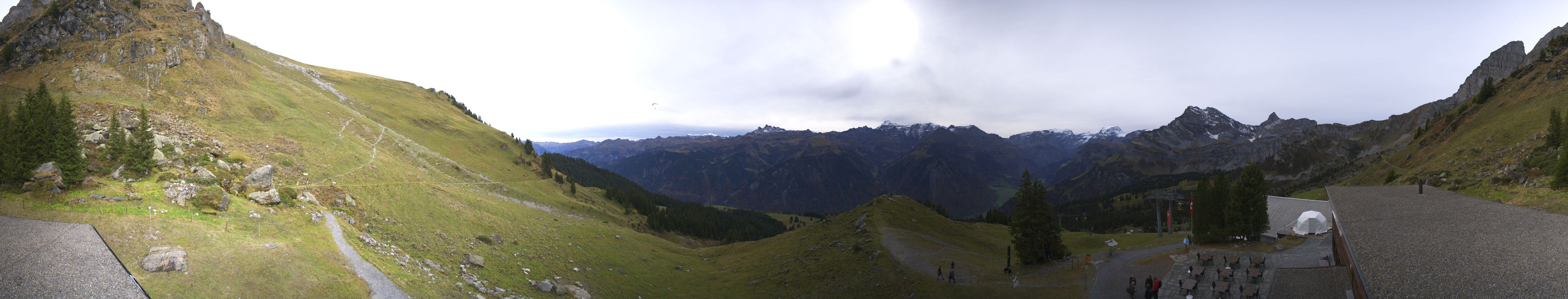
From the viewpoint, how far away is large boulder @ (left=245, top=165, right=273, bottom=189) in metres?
31.0

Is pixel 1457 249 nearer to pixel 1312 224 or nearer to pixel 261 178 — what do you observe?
pixel 1312 224

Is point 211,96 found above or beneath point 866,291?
above

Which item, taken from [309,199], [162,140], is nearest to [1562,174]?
[309,199]

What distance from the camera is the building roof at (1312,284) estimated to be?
25.4m

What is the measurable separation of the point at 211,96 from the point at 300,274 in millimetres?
41281

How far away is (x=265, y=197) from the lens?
28750 mm

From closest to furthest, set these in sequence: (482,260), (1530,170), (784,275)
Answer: (1530,170), (482,260), (784,275)

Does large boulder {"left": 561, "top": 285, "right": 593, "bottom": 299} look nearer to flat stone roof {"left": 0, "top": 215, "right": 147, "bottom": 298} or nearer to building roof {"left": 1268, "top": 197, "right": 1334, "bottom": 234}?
flat stone roof {"left": 0, "top": 215, "right": 147, "bottom": 298}

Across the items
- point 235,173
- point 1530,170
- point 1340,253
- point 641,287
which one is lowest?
point 641,287

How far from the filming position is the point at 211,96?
148 ft

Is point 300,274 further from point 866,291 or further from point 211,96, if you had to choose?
point 211,96

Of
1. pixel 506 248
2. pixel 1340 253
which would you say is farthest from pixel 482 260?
pixel 1340 253

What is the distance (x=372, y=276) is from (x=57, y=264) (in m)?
9.66

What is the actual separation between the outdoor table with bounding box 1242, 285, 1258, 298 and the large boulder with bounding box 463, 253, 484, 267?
163 feet
